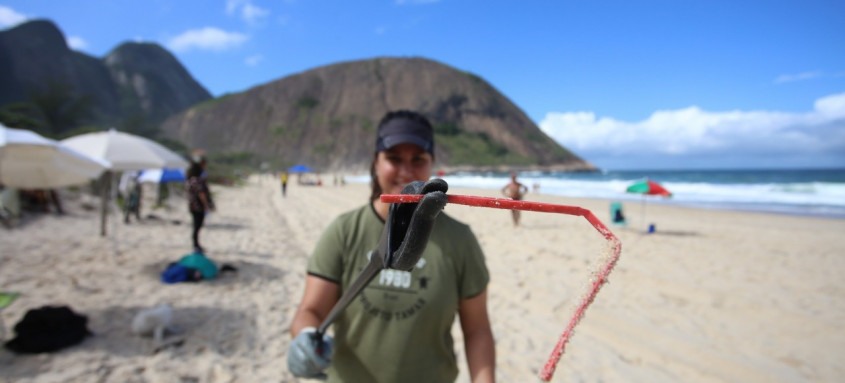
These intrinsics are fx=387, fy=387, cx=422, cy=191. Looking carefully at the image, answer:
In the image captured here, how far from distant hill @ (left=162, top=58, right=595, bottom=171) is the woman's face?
86333 millimetres

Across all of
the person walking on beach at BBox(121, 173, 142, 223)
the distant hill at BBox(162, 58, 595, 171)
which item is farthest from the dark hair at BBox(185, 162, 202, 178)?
the distant hill at BBox(162, 58, 595, 171)

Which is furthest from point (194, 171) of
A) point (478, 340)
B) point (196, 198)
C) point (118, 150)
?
Result: point (478, 340)

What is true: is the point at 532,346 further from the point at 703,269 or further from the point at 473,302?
the point at 703,269

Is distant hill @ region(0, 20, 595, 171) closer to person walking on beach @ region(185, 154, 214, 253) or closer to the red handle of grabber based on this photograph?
person walking on beach @ region(185, 154, 214, 253)

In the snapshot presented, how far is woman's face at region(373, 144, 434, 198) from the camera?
1.73 m

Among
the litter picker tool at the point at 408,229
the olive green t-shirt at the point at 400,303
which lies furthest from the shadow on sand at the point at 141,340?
the litter picker tool at the point at 408,229

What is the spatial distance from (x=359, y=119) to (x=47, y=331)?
98150 mm

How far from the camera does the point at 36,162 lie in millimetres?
5004

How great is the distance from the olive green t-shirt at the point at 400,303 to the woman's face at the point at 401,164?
0.65 ft

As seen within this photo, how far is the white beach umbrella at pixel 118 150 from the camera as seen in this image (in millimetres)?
6859

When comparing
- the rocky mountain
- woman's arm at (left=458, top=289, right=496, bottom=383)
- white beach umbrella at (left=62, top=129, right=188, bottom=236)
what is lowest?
woman's arm at (left=458, top=289, right=496, bottom=383)

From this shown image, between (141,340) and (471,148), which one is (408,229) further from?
(471,148)

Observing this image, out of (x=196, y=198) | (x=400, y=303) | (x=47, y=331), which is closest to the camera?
(x=400, y=303)

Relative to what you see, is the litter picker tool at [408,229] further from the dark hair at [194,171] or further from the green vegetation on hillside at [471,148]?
the green vegetation on hillside at [471,148]
